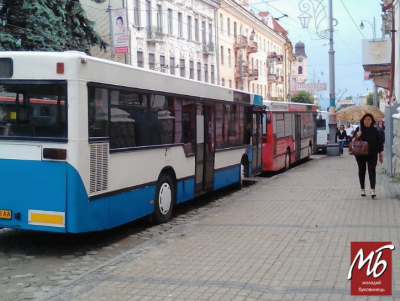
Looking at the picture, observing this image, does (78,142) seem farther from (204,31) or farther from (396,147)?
(204,31)

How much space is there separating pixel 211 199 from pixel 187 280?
26.4 ft

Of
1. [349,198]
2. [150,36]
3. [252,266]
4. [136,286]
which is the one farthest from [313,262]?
[150,36]

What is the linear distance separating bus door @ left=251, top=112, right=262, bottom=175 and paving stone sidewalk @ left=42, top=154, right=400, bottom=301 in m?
4.62

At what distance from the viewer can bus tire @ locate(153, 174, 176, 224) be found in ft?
33.5

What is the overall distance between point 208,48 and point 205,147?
3673 cm

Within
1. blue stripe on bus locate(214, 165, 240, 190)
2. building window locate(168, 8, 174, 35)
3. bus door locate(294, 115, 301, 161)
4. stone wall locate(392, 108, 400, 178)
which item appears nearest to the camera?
blue stripe on bus locate(214, 165, 240, 190)

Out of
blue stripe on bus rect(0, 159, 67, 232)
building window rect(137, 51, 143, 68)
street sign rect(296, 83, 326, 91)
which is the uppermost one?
building window rect(137, 51, 143, 68)

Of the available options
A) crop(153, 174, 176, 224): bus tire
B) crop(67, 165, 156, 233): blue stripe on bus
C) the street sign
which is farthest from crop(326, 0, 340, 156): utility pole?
crop(67, 165, 156, 233): blue stripe on bus

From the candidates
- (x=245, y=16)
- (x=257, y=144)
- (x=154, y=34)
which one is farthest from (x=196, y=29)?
(x=257, y=144)

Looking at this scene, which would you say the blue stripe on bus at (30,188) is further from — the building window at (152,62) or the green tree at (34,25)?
the building window at (152,62)

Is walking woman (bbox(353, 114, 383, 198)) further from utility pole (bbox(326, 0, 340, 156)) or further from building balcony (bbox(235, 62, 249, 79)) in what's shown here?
building balcony (bbox(235, 62, 249, 79))

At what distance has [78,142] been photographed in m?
7.56

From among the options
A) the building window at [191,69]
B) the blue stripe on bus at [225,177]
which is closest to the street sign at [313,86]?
the building window at [191,69]

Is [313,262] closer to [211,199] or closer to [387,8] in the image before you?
[211,199]
